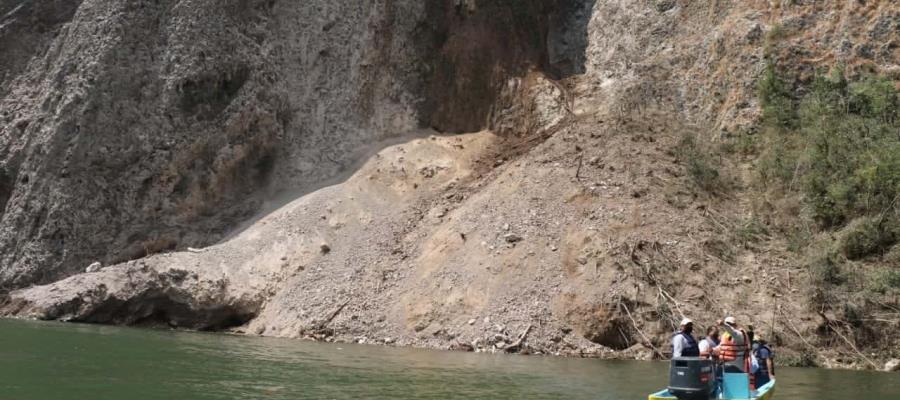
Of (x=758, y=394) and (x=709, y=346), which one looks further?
(x=709, y=346)

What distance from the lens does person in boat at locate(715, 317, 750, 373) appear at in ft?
47.2

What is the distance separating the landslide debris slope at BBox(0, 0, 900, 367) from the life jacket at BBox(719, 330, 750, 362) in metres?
6.34

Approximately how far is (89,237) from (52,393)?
20.2 meters

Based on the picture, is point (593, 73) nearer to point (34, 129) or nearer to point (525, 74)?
point (525, 74)

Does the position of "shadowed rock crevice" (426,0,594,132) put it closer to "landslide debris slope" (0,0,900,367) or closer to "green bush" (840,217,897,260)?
"landslide debris slope" (0,0,900,367)

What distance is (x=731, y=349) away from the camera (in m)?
14.5

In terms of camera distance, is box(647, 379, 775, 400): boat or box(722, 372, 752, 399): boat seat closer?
box(647, 379, 775, 400): boat

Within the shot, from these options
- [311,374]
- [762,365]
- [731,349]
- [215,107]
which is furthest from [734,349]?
[215,107]

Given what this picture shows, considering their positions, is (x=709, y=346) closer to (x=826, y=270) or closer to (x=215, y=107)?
(x=826, y=270)

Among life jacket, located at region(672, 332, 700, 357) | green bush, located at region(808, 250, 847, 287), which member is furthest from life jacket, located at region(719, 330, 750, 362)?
green bush, located at region(808, 250, 847, 287)

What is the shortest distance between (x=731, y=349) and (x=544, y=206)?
11.6 metres

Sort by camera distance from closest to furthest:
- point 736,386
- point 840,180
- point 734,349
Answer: point 736,386 < point 734,349 < point 840,180

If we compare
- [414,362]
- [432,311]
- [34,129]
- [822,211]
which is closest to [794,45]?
[822,211]

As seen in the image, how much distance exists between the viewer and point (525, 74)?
108 feet
